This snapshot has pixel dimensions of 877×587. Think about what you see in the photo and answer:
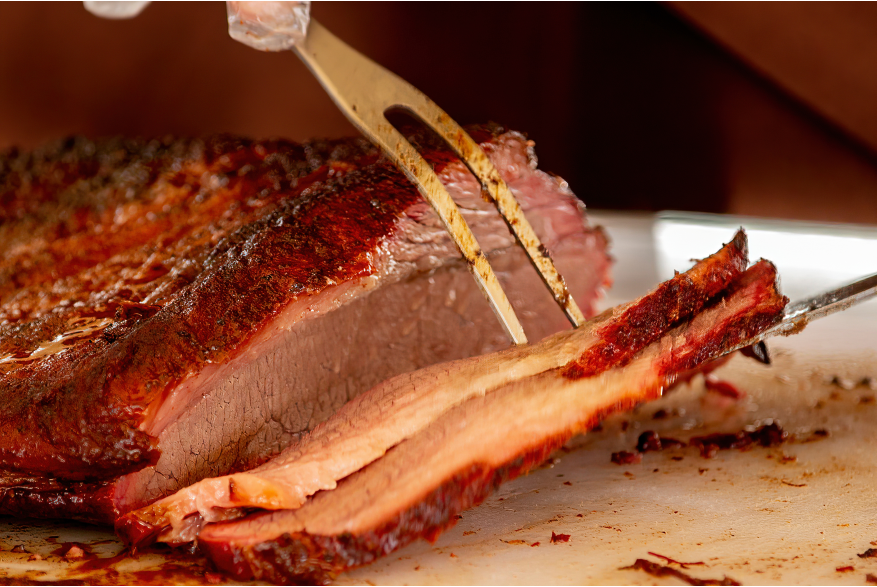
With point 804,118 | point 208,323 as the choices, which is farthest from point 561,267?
→ point 804,118

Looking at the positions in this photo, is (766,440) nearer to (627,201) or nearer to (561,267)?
(561,267)

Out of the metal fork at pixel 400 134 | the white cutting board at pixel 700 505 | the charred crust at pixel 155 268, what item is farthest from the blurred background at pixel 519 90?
the metal fork at pixel 400 134

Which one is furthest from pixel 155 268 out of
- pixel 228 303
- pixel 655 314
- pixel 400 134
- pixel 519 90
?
pixel 519 90

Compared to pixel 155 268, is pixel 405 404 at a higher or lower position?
lower

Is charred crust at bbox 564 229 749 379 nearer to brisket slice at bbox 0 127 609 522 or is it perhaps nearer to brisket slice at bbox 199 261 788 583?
brisket slice at bbox 199 261 788 583

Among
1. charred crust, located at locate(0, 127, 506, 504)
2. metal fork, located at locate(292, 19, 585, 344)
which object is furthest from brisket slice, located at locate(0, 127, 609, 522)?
metal fork, located at locate(292, 19, 585, 344)

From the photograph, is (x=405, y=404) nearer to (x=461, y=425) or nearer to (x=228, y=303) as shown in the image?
(x=461, y=425)
